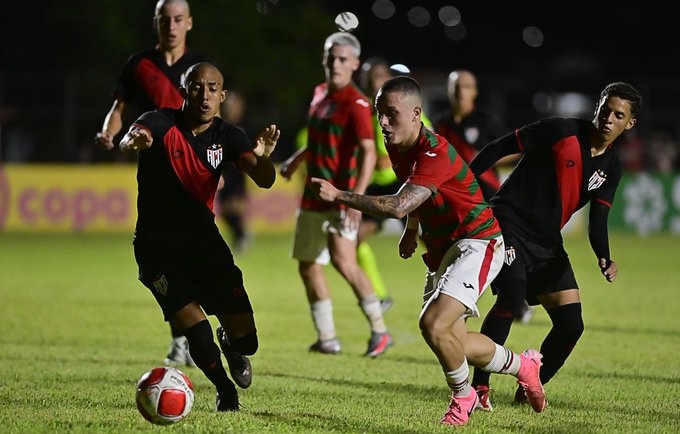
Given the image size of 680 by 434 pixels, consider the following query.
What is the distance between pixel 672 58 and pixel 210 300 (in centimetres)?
3832

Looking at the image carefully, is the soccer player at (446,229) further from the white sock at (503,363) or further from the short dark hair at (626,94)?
the short dark hair at (626,94)

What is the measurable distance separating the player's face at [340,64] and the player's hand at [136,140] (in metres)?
3.19

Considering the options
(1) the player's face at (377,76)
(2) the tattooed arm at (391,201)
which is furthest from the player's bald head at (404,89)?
(1) the player's face at (377,76)

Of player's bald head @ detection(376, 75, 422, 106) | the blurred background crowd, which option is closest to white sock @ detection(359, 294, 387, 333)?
player's bald head @ detection(376, 75, 422, 106)

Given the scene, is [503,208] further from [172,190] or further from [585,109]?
[585,109]

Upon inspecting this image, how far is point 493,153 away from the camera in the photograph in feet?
22.8

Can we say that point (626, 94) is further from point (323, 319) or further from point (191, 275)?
point (323, 319)

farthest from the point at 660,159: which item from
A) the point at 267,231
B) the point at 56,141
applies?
the point at 56,141

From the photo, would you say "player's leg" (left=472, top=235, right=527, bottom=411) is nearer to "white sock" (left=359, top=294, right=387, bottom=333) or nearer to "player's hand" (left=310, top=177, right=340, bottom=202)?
"player's hand" (left=310, top=177, right=340, bottom=202)

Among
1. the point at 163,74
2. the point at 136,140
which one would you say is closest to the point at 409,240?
the point at 136,140

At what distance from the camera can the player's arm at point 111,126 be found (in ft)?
26.6

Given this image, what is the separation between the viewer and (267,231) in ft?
80.5

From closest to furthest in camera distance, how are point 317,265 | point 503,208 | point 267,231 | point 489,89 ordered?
point 503,208
point 317,265
point 267,231
point 489,89

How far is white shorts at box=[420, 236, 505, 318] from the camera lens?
20.4ft
